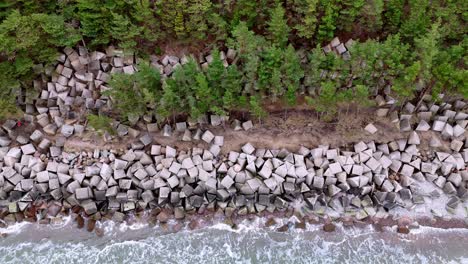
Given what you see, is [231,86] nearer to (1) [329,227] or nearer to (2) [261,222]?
(2) [261,222]

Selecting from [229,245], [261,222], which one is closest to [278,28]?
[261,222]

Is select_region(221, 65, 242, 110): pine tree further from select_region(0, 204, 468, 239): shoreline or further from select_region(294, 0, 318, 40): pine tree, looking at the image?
select_region(0, 204, 468, 239): shoreline

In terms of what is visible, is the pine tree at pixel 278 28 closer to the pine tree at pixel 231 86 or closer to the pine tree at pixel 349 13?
the pine tree at pixel 231 86

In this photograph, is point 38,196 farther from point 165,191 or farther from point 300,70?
point 300,70

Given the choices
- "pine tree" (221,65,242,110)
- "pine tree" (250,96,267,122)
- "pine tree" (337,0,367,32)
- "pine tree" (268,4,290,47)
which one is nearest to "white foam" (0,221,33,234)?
"pine tree" (221,65,242,110)

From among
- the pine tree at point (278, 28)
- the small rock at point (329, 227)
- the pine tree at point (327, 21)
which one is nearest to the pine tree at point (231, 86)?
the pine tree at point (278, 28)
